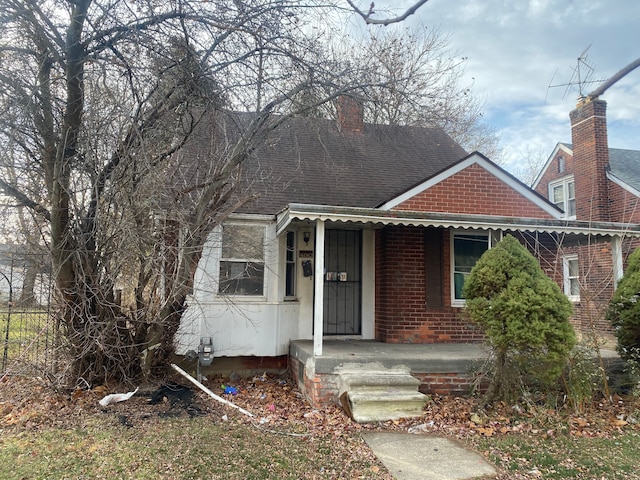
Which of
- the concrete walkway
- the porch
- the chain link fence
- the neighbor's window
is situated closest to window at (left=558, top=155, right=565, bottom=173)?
the porch

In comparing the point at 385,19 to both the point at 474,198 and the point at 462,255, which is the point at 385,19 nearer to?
the point at 474,198

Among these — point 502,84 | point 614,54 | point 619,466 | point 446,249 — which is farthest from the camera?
point 502,84

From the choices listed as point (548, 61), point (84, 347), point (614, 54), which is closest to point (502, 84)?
point (548, 61)

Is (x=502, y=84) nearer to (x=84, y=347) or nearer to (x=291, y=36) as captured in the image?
(x=291, y=36)

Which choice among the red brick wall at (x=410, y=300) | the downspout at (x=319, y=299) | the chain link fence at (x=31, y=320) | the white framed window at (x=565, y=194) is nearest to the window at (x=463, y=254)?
the red brick wall at (x=410, y=300)

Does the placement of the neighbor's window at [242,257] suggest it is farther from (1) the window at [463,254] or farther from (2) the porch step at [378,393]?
(1) the window at [463,254]

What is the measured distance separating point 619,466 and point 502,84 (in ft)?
33.2

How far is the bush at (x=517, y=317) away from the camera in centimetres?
532

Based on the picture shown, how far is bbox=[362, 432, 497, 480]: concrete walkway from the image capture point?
13.4 feet

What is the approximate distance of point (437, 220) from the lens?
6.95 meters

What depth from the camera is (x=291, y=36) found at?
21.7 feet

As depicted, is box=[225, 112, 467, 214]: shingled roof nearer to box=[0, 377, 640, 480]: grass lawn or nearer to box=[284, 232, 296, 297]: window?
box=[284, 232, 296, 297]: window

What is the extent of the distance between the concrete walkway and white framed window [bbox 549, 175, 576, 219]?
13.7m

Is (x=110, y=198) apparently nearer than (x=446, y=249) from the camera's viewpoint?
Yes
